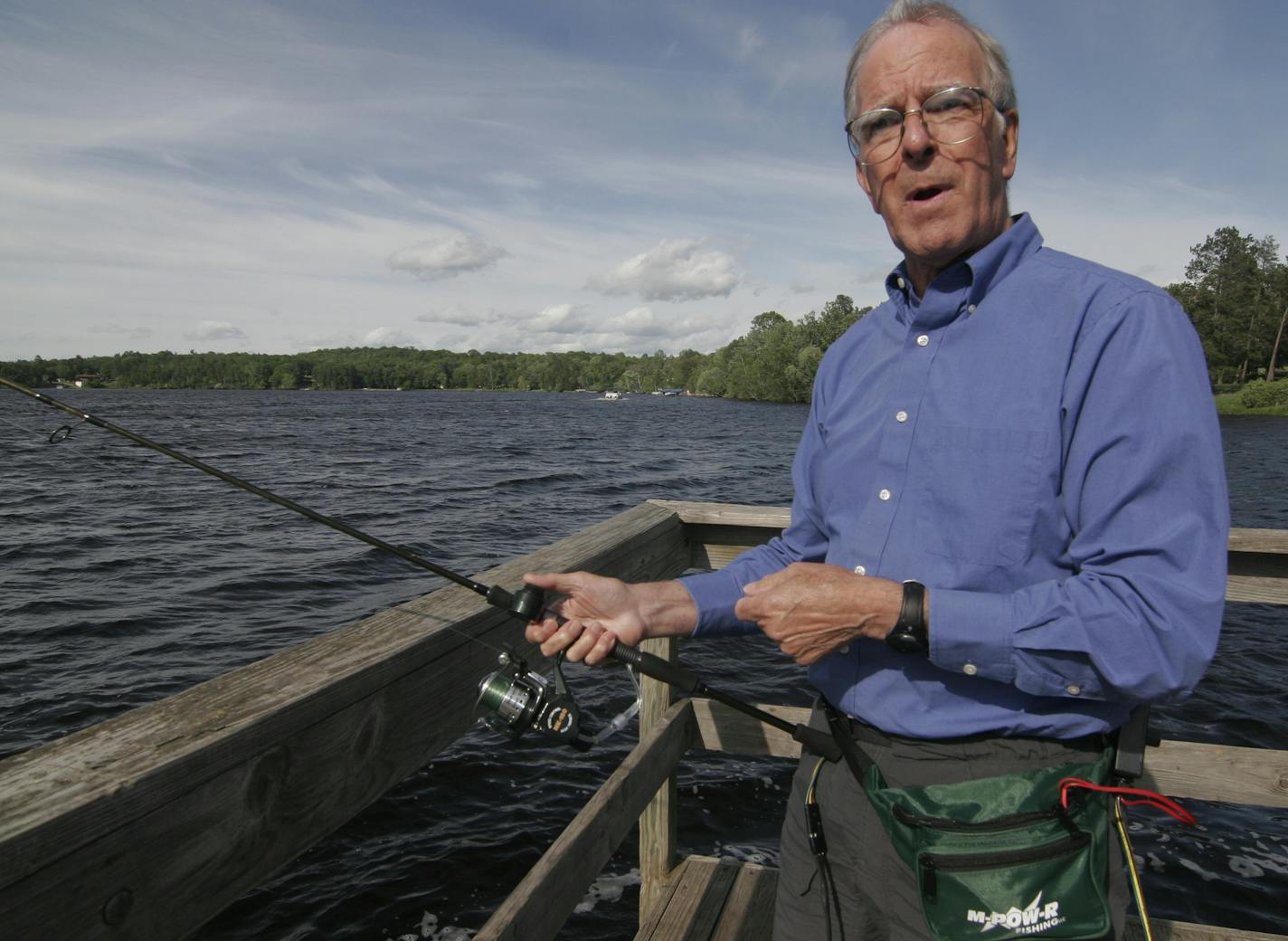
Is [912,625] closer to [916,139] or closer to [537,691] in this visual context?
[537,691]

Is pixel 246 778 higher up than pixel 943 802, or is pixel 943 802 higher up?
pixel 246 778

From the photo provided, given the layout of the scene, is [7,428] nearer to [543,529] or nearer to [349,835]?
[543,529]

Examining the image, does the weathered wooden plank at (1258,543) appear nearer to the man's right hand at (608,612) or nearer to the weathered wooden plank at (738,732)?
the weathered wooden plank at (738,732)

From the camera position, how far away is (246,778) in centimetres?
144

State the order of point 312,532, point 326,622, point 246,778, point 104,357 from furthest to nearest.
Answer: point 104,357, point 312,532, point 326,622, point 246,778

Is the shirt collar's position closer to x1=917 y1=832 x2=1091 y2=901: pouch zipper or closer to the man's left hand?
the man's left hand

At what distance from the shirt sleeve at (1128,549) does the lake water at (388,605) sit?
2970 millimetres

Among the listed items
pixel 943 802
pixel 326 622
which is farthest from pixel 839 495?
pixel 326 622

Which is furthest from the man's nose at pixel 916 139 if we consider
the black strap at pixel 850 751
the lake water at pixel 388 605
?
the lake water at pixel 388 605

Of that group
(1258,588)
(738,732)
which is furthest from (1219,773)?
(738,732)

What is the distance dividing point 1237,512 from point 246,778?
3056 centimetres

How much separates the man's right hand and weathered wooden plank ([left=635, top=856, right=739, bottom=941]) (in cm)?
125

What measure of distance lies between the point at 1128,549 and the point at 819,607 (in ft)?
1.89

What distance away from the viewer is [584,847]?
226 centimetres
